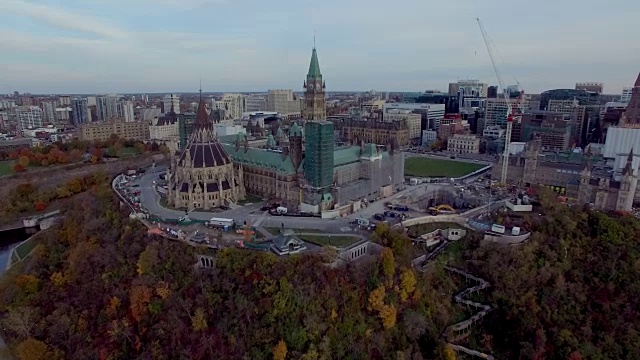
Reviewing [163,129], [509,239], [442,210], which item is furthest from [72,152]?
[509,239]

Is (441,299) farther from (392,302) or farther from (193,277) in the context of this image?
(193,277)

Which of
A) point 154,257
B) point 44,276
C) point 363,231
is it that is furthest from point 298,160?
point 44,276

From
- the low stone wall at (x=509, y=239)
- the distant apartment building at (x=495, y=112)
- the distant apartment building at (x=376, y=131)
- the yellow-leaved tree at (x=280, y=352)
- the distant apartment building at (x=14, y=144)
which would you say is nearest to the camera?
the yellow-leaved tree at (x=280, y=352)

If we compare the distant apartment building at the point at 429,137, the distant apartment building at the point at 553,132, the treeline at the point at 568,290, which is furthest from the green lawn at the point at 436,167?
the treeline at the point at 568,290

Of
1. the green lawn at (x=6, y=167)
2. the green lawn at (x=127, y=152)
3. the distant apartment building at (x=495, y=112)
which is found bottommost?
the green lawn at (x=6, y=167)

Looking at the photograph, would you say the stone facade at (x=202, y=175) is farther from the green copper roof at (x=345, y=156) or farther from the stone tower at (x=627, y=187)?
the stone tower at (x=627, y=187)

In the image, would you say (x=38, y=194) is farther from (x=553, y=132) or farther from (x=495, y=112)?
(x=495, y=112)
